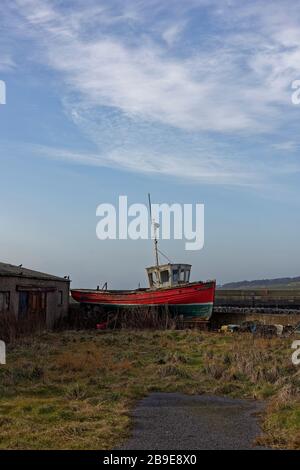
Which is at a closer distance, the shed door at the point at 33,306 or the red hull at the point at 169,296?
the shed door at the point at 33,306

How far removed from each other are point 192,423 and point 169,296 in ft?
68.8

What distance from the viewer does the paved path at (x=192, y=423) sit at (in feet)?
27.1

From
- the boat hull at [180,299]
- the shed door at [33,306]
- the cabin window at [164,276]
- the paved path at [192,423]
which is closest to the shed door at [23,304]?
the shed door at [33,306]

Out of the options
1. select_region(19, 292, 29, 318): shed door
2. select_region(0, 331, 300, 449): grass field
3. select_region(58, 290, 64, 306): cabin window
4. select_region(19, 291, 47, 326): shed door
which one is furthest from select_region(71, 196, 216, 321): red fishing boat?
select_region(19, 292, 29, 318): shed door

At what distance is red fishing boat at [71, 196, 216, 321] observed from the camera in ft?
98.4

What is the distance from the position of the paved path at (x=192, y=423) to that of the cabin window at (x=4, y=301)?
11.9 meters

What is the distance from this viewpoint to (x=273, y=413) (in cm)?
1012

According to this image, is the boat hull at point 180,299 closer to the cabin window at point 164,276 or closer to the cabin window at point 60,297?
the cabin window at point 164,276

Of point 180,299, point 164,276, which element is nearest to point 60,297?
point 164,276

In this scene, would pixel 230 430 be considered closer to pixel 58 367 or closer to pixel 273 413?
pixel 273 413

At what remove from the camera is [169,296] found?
30641 mm
